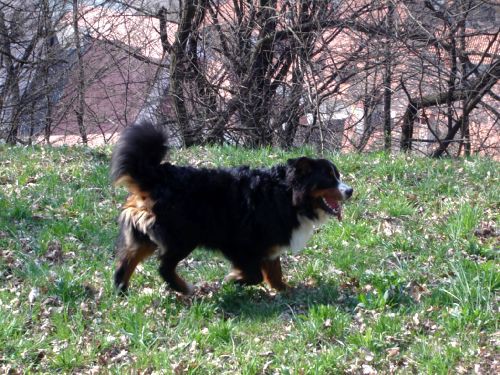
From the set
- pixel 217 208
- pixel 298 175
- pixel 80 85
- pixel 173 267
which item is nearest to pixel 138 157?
pixel 217 208

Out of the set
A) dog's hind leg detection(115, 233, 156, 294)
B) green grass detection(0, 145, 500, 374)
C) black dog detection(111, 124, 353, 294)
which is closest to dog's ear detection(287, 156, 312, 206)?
black dog detection(111, 124, 353, 294)

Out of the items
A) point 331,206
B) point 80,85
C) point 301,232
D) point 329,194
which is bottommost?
point 301,232

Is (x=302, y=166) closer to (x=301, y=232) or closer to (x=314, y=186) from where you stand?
(x=314, y=186)

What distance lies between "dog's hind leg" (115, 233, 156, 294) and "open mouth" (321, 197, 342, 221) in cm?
146

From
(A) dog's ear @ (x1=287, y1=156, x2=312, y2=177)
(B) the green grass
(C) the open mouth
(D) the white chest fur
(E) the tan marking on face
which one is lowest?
(B) the green grass

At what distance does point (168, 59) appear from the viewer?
15898 millimetres

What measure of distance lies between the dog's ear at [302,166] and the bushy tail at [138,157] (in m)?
1.10

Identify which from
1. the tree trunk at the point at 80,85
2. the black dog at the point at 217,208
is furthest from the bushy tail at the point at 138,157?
the tree trunk at the point at 80,85

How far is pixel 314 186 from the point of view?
6.01 metres

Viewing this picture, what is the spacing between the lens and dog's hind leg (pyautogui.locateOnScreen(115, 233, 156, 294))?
5.86 m

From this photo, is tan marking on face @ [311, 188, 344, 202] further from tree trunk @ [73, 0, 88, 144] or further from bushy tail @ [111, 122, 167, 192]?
tree trunk @ [73, 0, 88, 144]

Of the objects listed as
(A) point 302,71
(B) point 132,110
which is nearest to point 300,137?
(A) point 302,71

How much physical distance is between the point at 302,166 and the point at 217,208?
784mm

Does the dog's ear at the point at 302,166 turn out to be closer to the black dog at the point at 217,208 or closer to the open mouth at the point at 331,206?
the black dog at the point at 217,208
